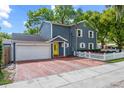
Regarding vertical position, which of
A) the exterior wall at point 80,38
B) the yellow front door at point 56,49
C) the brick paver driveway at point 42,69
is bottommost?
the brick paver driveway at point 42,69

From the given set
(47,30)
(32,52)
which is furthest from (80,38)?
(32,52)

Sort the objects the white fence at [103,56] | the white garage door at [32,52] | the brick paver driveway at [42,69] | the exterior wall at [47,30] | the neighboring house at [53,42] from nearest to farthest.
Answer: the brick paver driveway at [42,69], the white fence at [103,56], the white garage door at [32,52], the neighboring house at [53,42], the exterior wall at [47,30]

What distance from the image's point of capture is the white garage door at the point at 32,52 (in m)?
18.7

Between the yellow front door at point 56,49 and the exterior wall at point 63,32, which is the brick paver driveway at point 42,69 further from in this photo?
the exterior wall at point 63,32

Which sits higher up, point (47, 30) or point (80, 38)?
point (47, 30)

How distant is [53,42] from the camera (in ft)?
72.5

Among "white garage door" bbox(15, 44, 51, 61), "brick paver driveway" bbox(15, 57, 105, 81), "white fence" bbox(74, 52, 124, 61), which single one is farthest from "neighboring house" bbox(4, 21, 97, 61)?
"brick paver driveway" bbox(15, 57, 105, 81)

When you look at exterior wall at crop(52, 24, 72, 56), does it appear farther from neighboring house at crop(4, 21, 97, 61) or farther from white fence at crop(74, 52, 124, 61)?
white fence at crop(74, 52, 124, 61)

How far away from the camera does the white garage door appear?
18.7 meters

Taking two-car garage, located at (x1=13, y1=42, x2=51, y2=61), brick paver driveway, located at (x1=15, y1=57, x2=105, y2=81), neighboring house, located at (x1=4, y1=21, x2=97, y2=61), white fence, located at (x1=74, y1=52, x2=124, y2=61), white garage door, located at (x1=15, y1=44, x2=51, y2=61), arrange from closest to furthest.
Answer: brick paver driveway, located at (x1=15, y1=57, x2=105, y2=81)
white fence, located at (x1=74, y1=52, x2=124, y2=61)
two-car garage, located at (x1=13, y1=42, x2=51, y2=61)
white garage door, located at (x1=15, y1=44, x2=51, y2=61)
neighboring house, located at (x1=4, y1=21, x2=97, y2=61)

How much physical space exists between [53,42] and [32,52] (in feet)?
12.2

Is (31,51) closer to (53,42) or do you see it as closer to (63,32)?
(53,42)

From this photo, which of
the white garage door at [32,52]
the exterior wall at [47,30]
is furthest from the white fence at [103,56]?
the exterior wall at [47,30]
